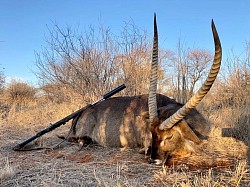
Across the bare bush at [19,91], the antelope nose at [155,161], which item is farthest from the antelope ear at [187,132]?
the bare bush at [19,91]

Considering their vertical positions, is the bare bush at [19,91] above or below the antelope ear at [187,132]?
above

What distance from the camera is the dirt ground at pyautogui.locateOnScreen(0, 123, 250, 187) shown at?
2.99 m

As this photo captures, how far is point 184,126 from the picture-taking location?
4117mm

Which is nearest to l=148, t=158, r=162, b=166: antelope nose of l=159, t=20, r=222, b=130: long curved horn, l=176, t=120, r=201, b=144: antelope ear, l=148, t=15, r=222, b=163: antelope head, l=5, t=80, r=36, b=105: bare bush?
l=148, t=15, r=222, b=163: antelope head

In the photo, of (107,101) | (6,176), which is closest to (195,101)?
(6,176)

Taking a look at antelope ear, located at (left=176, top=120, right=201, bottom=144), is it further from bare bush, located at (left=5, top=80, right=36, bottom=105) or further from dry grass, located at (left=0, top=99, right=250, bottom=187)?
bare bush, located at (left=5, top=80, right=36, bottom=105)

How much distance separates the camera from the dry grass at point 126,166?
9.87 ft

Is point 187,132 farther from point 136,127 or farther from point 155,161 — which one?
point 136,127

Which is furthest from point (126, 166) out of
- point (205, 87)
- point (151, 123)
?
point (205, 87)

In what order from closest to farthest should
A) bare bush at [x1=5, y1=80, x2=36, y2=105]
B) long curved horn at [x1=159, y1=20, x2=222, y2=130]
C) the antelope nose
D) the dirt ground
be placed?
long curved horn at [x1=159, y1=20, x2=222, y2=130], the dirt ground, the antelope nose, bare bush at [x1=5, y1=80, x2=36, y2=105]

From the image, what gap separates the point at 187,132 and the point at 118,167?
3.76ft

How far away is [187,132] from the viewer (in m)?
4.14

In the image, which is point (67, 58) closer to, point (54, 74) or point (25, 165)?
point (54, 74)

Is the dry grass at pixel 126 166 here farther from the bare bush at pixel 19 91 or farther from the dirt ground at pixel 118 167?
the bare bush at pixel 19 91
